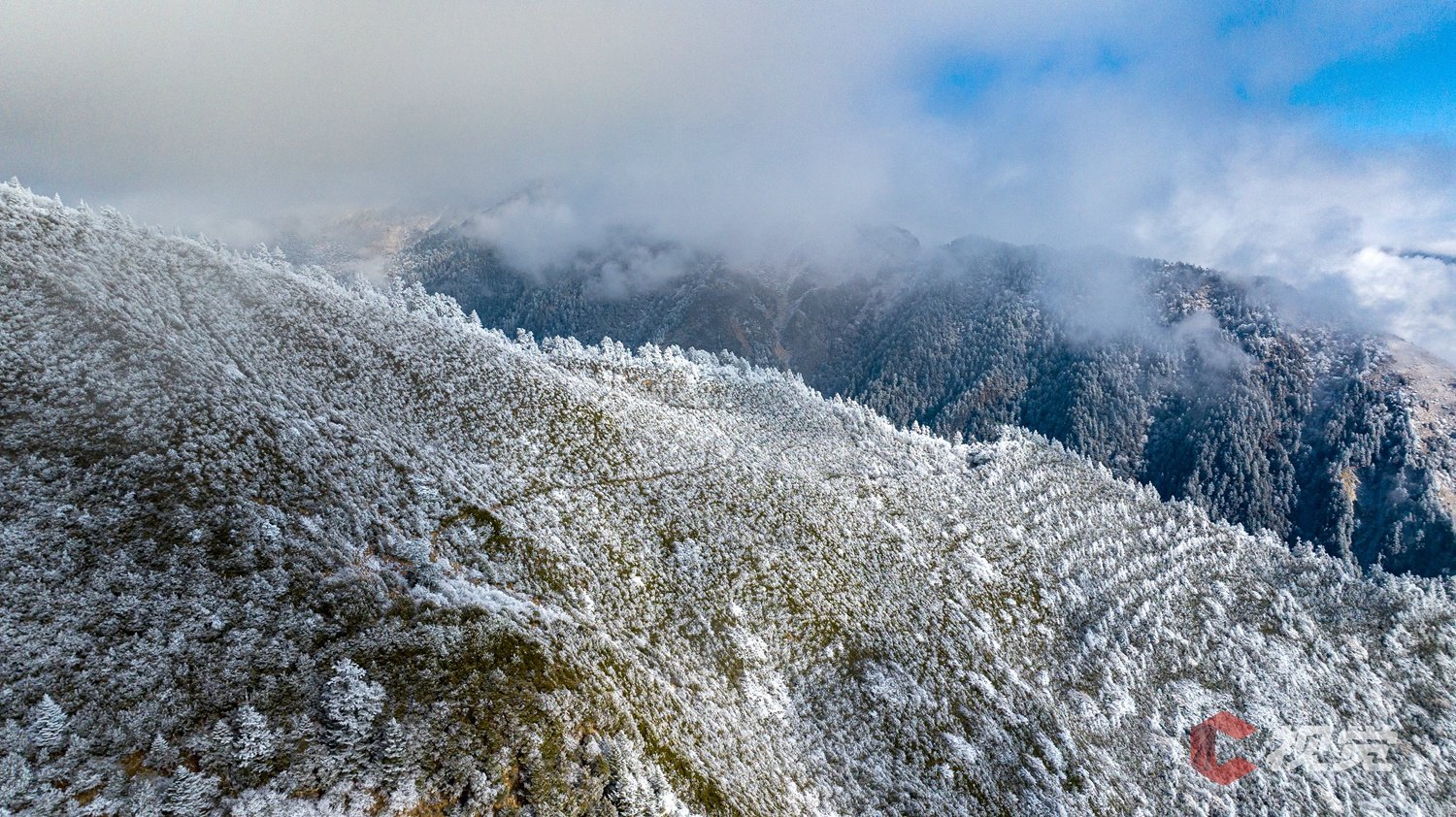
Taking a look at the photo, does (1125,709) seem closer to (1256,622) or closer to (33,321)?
(1256,622)

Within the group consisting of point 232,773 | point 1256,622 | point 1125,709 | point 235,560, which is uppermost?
point 1256,622

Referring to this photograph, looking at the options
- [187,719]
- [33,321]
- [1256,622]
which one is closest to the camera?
[187,719]

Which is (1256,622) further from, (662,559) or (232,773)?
(232,773)

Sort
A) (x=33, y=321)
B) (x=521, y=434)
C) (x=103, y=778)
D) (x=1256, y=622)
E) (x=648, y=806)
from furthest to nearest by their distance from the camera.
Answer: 1. (x=1256, y=622)
2. (x=521, y=434)
3. (x=33, y=321)
4. (x=648, y=806)
5. (x=103, y=778)

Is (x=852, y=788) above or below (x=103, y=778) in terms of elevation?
above

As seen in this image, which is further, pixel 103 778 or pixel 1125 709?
pixel 1125 709

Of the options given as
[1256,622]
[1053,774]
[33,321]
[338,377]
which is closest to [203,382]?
[33,321]
